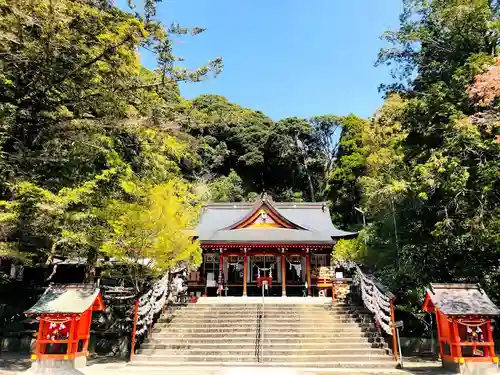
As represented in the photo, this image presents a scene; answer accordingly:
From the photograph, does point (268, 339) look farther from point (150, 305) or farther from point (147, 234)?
point (147, 234)

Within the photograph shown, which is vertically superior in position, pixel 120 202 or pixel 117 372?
pixel 120 202

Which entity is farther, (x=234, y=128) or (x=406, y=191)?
(x=234, y=128)

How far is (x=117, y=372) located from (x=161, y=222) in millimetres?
3979

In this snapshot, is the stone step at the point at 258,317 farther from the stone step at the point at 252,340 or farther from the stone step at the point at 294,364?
the stone step at the point at 294,364

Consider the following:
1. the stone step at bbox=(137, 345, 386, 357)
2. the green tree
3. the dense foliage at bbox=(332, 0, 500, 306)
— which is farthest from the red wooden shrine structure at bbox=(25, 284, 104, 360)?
the dense foliage at bbox=(332, 0, 500, 306)

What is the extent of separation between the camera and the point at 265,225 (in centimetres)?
2002

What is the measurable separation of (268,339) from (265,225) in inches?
376

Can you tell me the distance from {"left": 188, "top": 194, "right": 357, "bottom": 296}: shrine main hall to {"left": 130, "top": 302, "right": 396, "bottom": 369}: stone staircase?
5.31 meters

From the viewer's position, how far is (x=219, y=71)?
10.0 meters

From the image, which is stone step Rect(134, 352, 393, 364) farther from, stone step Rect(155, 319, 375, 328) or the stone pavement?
stone step Rect(155, 319, 375, 328)

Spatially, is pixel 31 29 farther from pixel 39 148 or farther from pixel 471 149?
pixel 471 149

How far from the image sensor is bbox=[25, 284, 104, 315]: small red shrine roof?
8.26 metres

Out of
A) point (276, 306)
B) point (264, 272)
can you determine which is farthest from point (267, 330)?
point (264, 272)

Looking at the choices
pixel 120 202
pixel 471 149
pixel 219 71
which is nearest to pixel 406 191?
pixel 471 149
